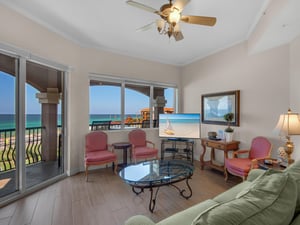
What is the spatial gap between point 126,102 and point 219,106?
A: 242 centimetres

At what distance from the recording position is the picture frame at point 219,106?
3.58m

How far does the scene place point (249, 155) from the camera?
319cm

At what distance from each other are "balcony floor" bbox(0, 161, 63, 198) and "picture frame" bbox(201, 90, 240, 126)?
3.75 meters

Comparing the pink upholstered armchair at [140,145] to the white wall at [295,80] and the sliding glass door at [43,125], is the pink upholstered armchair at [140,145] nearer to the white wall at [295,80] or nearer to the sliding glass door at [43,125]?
the sliding glass door at [43,125]

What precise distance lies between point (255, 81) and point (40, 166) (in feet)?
16.0

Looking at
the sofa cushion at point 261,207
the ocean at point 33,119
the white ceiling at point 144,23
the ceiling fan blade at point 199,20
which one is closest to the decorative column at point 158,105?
the ocean at point 33,119

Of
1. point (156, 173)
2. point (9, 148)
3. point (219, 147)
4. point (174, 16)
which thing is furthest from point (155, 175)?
point (9, 148)

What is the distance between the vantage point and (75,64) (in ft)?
11.7

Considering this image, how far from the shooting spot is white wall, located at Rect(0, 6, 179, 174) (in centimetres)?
→ 248

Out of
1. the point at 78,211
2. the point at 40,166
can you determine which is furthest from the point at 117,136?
the point at 78,211

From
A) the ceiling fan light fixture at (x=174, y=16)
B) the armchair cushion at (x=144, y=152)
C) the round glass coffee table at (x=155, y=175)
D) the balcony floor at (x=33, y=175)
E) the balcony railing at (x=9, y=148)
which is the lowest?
the balcony floor at (x=33, y=175)

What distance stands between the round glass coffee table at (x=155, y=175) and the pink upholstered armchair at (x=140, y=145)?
68 centimetres

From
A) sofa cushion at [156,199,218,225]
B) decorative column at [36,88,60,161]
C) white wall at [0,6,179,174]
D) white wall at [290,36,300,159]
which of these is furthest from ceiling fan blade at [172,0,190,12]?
decorative column at [36,88,60,161]

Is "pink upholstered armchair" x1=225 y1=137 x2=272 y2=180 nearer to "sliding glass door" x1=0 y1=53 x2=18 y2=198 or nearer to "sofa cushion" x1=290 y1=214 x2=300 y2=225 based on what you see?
"sofa cushion" x1=290 y1=214 x2=300 y2=225
